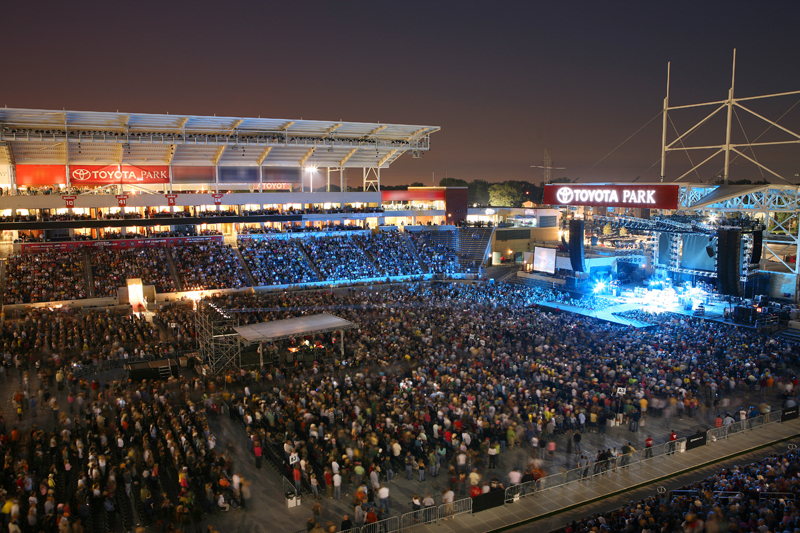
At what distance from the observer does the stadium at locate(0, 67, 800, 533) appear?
10.6m

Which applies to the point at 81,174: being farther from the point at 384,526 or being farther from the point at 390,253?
the point at 384,526

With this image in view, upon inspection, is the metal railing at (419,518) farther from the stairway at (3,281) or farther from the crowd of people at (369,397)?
the stairway at (3,281)

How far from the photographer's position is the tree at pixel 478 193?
96.1 metres

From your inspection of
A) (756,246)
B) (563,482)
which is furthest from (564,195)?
(563,482)

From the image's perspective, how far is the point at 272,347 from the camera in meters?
18.8

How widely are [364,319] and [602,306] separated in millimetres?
13084

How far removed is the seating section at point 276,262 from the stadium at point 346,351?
7.6 inches

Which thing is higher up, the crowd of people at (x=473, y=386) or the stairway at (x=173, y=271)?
the stairway at (x=173, y=271)

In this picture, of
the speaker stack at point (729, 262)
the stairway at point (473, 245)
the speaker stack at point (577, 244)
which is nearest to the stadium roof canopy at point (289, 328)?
the speaker stack at point (577, 244)

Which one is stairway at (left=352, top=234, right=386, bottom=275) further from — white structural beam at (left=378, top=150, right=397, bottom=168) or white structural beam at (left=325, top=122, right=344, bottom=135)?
white structural beam at (left=378, top=150, right=397, bottom=168)

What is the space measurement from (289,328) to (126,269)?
15237 millimetres

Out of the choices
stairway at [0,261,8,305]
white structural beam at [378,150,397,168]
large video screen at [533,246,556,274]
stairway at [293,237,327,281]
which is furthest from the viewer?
white structural beam at [378,150,397,168]

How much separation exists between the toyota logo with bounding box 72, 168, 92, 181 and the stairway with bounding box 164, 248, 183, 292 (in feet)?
28.3

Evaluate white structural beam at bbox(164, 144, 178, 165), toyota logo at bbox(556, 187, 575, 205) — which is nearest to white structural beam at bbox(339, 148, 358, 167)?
white structural beam at bbox(164, 144, 178, 165)
